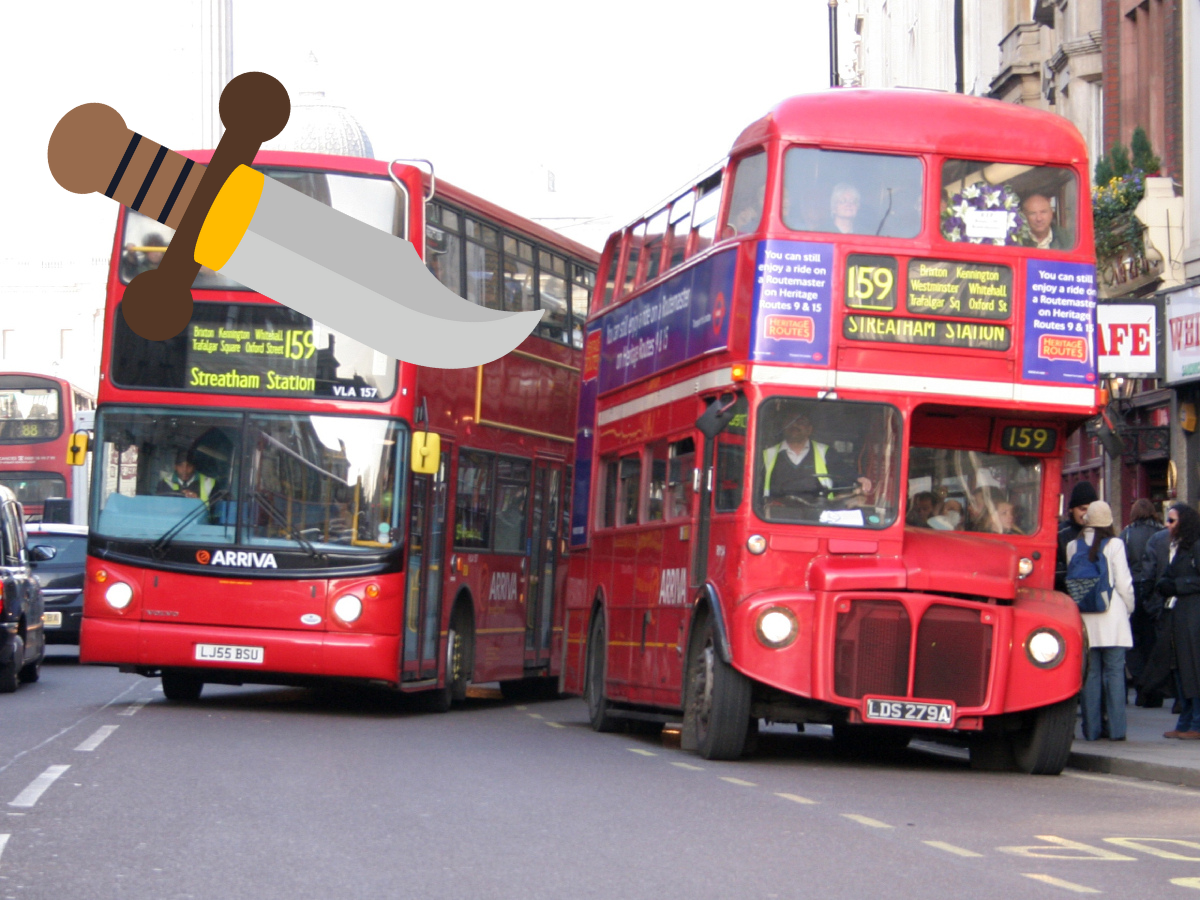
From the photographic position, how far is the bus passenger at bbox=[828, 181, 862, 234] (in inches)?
530

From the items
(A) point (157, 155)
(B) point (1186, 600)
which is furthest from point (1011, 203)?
(A) point (157, 155)

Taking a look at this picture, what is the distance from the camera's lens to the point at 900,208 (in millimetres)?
13469

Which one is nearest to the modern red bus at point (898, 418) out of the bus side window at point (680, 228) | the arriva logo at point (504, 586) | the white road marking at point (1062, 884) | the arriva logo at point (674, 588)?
the arriva logo at point (674, 588)

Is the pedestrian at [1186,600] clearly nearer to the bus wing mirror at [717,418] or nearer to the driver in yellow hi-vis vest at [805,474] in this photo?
the driver in yellow hi-vis vest at [805,474]

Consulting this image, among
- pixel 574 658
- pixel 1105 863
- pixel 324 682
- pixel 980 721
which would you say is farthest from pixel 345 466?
pixel 1105 863

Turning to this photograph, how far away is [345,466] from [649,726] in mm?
4238

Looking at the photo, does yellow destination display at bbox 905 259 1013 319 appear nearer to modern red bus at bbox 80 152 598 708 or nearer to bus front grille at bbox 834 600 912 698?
bus front grille at bbox 834 600 912 698

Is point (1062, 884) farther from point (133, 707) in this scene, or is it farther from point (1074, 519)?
point (133, 707)

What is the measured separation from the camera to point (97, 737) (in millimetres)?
14125

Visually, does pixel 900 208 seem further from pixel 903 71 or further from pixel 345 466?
pixel 903 71

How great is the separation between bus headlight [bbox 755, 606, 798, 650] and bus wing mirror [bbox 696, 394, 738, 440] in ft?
4.21

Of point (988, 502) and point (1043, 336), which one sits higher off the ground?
point (1043, 336)

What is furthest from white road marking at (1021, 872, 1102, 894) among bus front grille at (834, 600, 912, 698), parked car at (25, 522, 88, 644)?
parked car at (25, 522, 88, 644)

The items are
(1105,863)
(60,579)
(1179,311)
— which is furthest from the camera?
(60,579)
